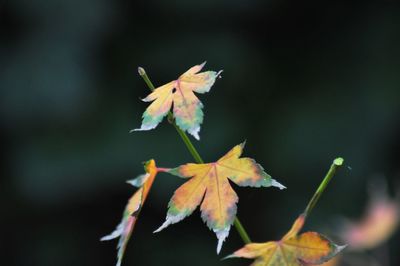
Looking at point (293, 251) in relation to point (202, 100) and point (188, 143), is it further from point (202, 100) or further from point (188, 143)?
point (202, 100)

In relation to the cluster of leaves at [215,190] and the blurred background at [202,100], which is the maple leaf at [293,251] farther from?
the blurred background at [202,100]

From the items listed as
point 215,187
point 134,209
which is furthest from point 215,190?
point 134,209

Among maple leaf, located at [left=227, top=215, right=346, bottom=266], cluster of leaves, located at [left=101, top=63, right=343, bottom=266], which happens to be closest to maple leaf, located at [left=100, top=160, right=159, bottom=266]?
cluster of leaves, located at [left=101, top=63, right=343, bottom=266]

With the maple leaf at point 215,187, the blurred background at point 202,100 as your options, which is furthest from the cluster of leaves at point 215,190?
the blurred background at point 202,100

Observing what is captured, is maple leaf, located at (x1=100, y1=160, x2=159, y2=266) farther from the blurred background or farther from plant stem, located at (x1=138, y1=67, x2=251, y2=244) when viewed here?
the blurred background

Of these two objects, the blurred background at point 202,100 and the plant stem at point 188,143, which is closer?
the plant stem at point 188,143

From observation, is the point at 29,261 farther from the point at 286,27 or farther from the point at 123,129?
the point at 286,27
